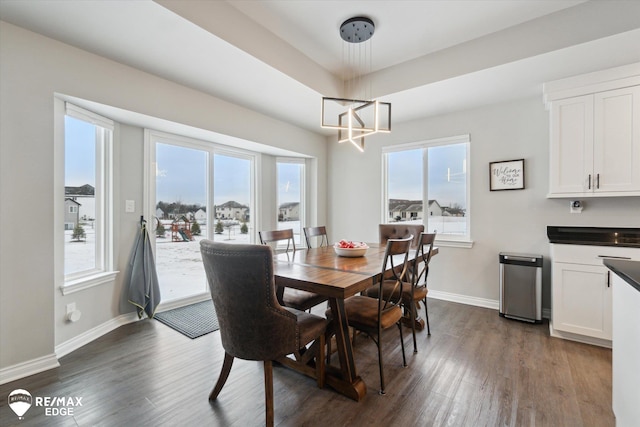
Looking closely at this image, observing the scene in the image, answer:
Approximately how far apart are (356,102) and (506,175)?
2.21 meters

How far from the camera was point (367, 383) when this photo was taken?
1.95 m

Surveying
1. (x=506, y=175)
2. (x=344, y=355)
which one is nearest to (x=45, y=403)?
(x=344, y=355)

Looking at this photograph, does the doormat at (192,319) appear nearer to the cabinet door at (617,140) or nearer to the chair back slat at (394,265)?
the chair back slat at (394,265)

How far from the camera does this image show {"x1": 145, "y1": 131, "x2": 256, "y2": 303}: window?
11.0 feet

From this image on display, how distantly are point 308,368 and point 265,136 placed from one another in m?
3.04

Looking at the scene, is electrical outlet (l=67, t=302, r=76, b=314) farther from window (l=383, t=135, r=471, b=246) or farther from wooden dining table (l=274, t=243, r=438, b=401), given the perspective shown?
window (l=383, t=135, r=471, b=246)

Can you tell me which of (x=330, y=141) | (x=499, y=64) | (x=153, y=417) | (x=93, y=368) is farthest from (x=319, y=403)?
Answer: (x=330, y=141)

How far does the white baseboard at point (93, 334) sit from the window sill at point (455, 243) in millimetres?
3863

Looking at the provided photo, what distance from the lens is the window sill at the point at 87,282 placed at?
236cm

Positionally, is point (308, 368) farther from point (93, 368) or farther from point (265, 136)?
point (265, 136)

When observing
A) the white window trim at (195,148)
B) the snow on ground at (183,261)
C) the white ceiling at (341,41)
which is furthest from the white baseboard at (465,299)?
the white window trim at (195,148)

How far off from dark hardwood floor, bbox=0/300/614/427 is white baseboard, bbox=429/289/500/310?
0.79 meters

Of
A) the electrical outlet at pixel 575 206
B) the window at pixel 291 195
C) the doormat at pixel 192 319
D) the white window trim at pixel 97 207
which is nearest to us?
the white window trim at pixel 97 207

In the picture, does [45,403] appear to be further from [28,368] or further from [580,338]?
[580,338]
